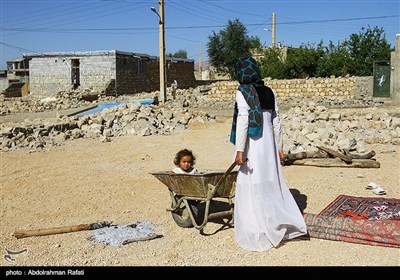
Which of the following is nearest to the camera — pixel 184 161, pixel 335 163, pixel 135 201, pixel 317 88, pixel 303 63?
pixel 184 161

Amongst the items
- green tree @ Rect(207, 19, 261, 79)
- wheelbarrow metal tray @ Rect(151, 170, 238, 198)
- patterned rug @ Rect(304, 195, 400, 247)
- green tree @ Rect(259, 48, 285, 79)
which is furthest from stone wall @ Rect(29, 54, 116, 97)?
patterned rug @ Rect(304, 195, 400, 247)

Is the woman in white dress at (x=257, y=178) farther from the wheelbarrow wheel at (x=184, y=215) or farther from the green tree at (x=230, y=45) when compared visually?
the green tree at (x=230, y=45)

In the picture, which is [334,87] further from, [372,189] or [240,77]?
[240,77]

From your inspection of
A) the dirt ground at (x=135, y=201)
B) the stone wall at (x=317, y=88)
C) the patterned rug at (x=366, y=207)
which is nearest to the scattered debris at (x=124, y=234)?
the dirt ground at (x=135, y=201)

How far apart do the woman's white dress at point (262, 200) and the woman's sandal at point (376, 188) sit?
2134mm

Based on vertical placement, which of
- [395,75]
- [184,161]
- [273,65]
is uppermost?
[273,65]

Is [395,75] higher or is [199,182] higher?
[395,75]

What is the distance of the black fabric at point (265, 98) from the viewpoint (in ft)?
13.7

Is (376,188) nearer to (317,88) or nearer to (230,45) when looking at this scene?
(317,88)

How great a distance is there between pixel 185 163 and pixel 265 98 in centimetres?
126

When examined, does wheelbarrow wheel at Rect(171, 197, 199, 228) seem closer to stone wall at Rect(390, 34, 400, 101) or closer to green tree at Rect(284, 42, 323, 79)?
stone wall at Rect(390, 34, 400, 101)

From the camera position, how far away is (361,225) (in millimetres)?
4195

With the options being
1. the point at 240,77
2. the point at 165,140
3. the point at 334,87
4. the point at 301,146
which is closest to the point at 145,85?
the point at 334,87

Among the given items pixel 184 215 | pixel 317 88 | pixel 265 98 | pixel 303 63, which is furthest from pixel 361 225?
pixel 303 63
